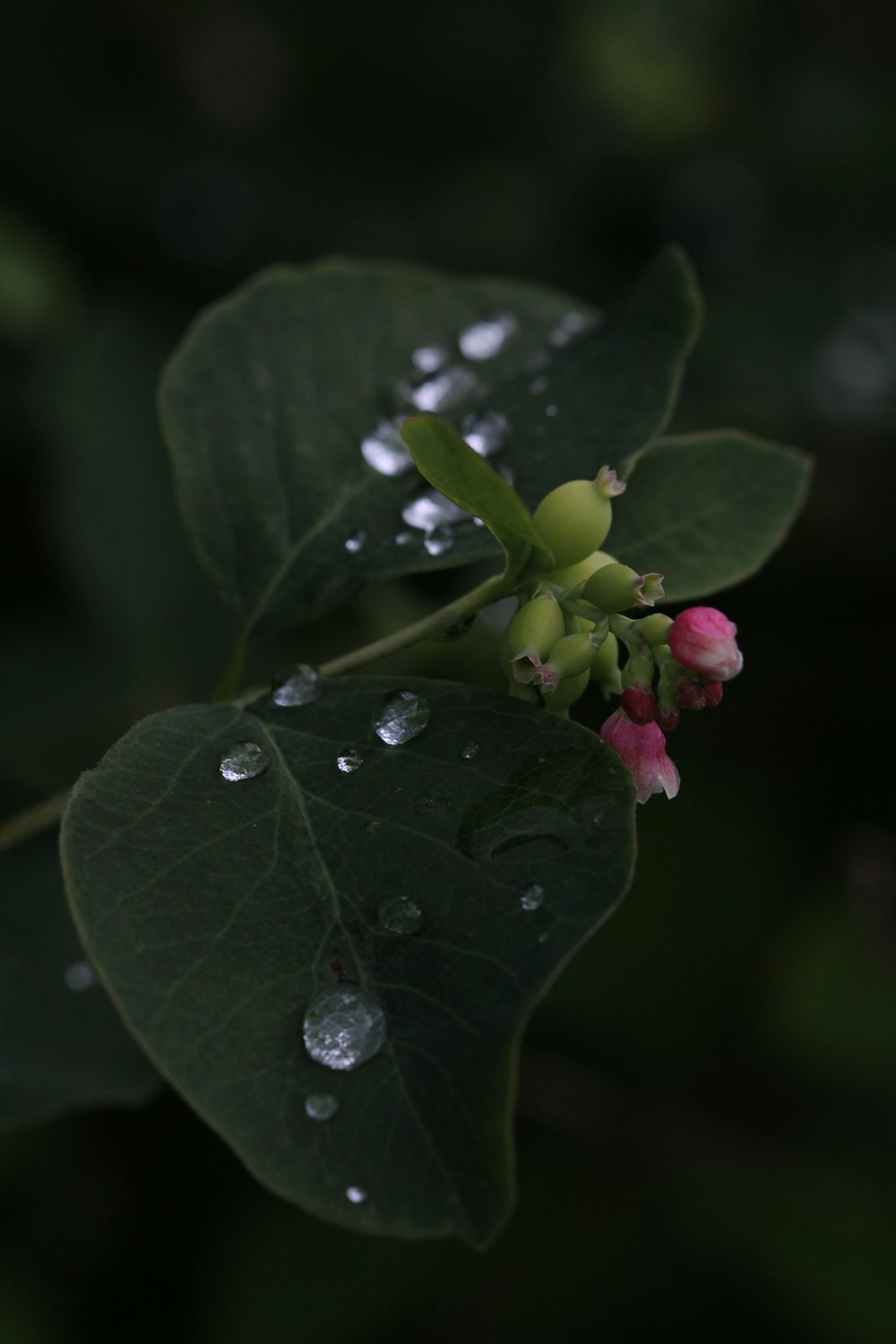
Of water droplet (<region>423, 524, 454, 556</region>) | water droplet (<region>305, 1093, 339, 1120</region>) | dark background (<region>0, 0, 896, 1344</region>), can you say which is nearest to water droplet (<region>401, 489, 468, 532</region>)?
water droplet (<region>423, 524, 454, 556</region>)

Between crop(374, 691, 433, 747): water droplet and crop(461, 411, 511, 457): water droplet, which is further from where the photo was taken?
crop(461, 411, 511, 457): water droplet

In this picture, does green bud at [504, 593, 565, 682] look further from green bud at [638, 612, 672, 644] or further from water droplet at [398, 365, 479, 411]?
water droplet at [398, 365, 479, 411]

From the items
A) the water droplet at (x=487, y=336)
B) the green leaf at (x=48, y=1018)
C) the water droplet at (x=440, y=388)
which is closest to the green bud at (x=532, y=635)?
the water droplet at (x=440, y=388)

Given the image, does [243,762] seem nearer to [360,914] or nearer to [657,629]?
[360,914]

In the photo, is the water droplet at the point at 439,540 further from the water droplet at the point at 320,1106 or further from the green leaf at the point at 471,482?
the water droplet at the point at 320,1106

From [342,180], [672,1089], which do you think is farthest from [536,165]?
[672,1089]

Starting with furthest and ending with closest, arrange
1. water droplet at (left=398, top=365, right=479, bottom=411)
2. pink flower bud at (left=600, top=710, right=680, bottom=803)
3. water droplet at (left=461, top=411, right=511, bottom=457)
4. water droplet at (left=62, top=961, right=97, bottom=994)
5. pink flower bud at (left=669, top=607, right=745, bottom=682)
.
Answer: water droplet at (left=62, top=961, right=97, bottom=994)
water droplet at (left=398, top=365, right=479, bottom=411)
water droplet at (left=461, top=411, right=511, bottom=457)
pink flower bud at (left=600, top=710, right=680, bottom=803)
pink flower bud at (left=669, top=607, right=745, bottom=682)

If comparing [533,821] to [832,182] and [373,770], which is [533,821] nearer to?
[373,770]
